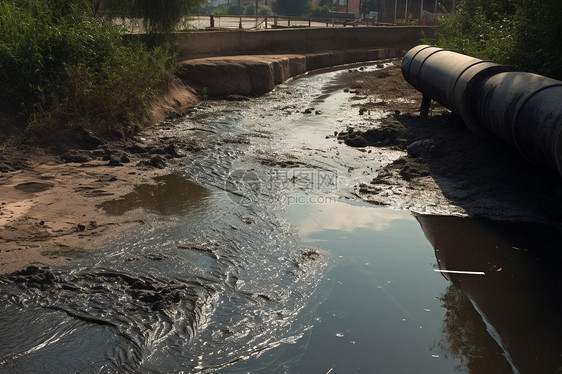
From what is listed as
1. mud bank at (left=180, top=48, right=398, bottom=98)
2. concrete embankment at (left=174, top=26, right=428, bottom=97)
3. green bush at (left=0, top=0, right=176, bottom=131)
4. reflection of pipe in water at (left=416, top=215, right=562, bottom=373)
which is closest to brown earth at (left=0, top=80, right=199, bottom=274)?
green bush at (left=0, top=0, right=176, bottom=131)

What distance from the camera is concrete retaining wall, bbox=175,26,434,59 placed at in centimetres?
1920

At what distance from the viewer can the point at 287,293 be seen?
19.1ft

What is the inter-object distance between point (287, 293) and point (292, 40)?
65.6ft

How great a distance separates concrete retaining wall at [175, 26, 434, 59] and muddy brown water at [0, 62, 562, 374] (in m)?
10.7

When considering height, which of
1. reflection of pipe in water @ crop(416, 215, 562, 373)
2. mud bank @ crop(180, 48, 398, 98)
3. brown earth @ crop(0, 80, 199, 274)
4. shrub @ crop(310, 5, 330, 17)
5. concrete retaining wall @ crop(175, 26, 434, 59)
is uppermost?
shrub @ crop(310, 5, 330, 17)

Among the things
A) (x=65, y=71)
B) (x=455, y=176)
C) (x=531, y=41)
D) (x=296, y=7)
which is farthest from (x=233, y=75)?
(x=296, y=7)

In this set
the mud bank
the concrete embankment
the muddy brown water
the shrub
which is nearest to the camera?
the muddy brown water

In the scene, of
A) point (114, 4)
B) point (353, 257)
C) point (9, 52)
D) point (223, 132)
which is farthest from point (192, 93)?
point (353, 257)

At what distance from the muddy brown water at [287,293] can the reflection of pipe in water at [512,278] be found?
17 mm

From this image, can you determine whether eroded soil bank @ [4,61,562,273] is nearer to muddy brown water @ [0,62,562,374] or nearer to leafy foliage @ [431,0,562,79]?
muddy brown water @ [0,62,562,374]

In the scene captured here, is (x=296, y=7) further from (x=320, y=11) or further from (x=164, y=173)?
(x=164, y=173)

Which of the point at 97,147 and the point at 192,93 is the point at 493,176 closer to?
the point at 97,147

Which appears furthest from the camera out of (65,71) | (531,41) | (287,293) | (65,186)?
(531,41)

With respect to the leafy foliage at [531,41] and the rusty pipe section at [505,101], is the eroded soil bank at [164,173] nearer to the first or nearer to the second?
the rusty pipe section at [505,101]
